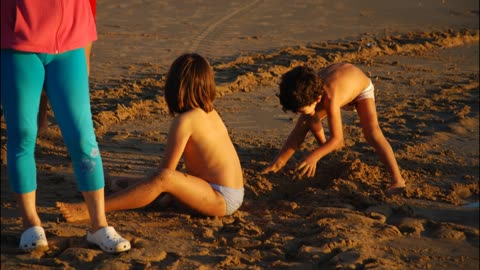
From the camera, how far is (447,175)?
20.1 feet

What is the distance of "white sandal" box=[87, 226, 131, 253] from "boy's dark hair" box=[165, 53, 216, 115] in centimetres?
91

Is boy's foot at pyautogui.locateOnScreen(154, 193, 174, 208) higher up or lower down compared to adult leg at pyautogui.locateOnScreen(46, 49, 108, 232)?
lower down

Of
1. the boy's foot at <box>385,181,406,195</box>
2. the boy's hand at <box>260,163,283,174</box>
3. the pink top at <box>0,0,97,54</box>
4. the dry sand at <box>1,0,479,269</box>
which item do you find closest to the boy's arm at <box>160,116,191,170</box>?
the dry sand at <box>1,0,479,269</box>

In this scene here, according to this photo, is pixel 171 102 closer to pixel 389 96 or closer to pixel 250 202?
pixel 250 202

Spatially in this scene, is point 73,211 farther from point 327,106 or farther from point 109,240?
point 327,106

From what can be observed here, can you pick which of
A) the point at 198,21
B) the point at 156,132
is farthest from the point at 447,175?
the point at 198,21

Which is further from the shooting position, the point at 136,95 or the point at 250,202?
the point at 136,95

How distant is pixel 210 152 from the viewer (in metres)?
4.86

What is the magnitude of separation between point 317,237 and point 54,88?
167cm

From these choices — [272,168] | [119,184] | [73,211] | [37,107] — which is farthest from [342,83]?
[37,107]

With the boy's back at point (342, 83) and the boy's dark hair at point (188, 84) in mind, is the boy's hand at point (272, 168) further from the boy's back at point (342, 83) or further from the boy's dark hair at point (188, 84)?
the boy's dark hair at point (188, 84)

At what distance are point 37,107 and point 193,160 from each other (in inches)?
45.7

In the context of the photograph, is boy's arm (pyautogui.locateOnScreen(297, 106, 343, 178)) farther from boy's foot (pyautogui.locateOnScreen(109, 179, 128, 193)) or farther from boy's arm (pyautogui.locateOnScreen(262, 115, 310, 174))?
boy's foot (pyautogui.locateOnScreen(109, 179, 128, 193))

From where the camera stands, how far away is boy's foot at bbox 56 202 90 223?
4.53m
